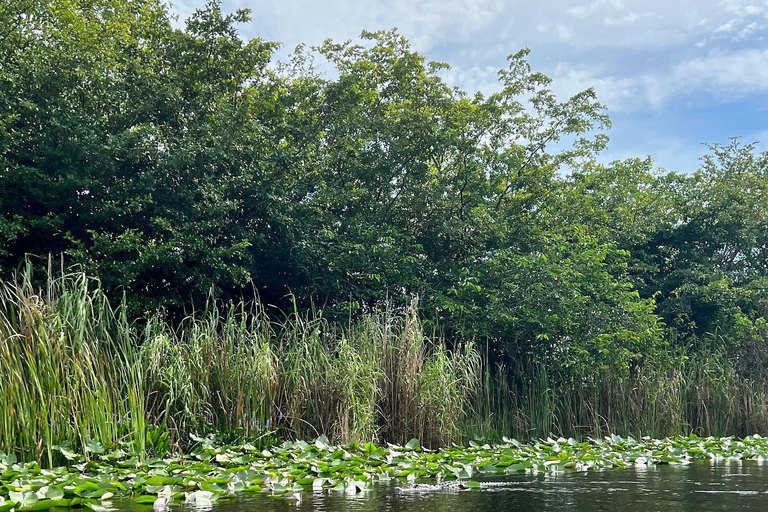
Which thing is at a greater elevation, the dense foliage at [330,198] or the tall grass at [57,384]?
the dense foliage at [330,198]

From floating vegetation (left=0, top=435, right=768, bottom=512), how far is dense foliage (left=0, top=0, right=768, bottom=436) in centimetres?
407

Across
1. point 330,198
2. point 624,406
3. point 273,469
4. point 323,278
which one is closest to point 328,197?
point 330,198

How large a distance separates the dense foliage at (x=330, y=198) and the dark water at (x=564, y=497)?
18.4 feet

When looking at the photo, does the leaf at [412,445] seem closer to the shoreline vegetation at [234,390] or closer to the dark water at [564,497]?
the shoreline vegetation at [234,390]

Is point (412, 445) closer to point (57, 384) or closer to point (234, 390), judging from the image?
point (234, 390)

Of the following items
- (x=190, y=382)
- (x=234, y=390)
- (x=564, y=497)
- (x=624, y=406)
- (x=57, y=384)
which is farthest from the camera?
(x=624, y=406)

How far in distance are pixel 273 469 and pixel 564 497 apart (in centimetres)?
199

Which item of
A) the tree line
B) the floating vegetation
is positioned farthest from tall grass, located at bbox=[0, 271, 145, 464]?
the tree line

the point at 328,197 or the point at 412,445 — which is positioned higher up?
the point at 328,197

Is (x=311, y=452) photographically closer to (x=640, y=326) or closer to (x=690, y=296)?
(x=640, y=326)

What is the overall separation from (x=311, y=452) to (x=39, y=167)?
7859mm

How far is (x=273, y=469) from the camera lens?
5.08 metres

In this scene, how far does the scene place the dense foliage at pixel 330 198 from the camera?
11266 mm

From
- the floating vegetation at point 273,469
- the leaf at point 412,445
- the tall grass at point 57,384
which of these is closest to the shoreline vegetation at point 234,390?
the tall grass at point 57,384
